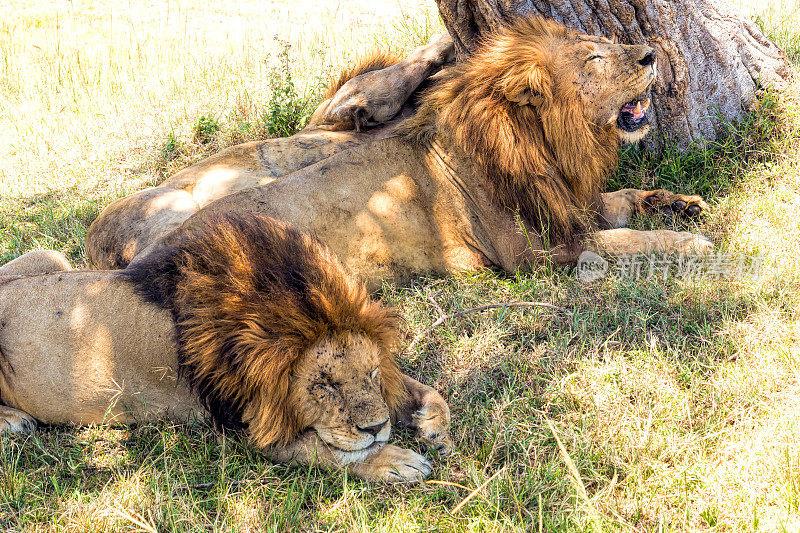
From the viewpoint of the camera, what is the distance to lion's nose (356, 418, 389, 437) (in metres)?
2.71

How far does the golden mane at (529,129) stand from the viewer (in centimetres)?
390

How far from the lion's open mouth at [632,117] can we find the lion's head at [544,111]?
2 cm

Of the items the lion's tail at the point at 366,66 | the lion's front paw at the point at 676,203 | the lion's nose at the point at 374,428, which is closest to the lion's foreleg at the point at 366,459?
the lion's nose at the point at 374,428

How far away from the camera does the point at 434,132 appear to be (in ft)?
14.0

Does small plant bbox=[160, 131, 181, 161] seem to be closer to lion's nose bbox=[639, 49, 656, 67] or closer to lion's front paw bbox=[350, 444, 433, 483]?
lion's nose bbox=[639, 49, 656, 67]

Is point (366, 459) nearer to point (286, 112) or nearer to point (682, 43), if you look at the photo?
point (682, 43)

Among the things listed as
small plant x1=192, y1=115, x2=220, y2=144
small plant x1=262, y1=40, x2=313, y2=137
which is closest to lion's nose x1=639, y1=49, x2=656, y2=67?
small plant x1=262, y1=40, x2=313, y2=137

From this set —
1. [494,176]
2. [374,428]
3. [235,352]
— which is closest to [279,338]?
[235,352]

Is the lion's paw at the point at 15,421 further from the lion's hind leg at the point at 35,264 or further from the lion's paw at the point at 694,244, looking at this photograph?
the lion's paw at the point at 694,244

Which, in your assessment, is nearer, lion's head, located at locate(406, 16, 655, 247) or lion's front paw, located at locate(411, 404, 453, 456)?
lion's front paw, located at locate(411, 404, 453, 456)

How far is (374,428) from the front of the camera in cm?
274

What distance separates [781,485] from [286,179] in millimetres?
2852

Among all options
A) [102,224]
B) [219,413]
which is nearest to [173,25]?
[102,224]

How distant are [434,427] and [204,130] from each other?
4232 mm
